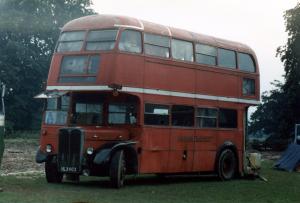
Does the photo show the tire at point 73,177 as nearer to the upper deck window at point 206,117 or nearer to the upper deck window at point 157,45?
the upper deck window at point 157,45

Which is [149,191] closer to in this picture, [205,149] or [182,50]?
[205,149]

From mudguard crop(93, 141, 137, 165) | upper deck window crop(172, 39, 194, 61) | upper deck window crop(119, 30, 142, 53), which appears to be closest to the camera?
mudguard crop(93, 141, 137, 165)

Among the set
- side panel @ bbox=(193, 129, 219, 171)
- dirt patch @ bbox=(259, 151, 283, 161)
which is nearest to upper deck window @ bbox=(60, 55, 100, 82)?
side panel @ bbox=(193, 129, 219, 171)

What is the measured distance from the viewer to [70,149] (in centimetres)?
1530

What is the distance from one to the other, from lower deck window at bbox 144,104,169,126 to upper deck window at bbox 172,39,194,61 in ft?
4.92

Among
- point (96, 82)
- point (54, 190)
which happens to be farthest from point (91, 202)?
point (96, 82)

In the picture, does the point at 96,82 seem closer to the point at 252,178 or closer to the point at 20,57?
the point at 252,178

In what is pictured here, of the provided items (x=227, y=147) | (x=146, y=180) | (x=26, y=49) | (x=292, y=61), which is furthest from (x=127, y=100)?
(x=26, y=49)

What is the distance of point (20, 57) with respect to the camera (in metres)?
52.0

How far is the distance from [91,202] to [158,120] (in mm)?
5297

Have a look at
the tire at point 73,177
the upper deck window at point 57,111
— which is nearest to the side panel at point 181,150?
the tire at point 73,177

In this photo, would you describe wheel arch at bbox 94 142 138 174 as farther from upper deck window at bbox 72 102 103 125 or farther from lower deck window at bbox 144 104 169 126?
upper deck window at bbox 72 102 103 125

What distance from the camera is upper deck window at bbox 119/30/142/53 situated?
15.9 metres

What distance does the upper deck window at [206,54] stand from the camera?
1845 centimetres
